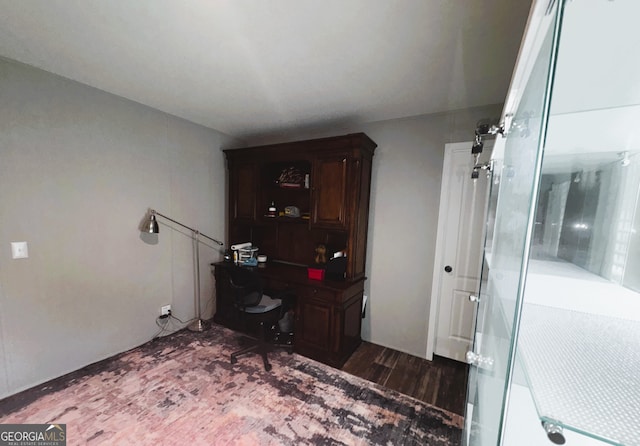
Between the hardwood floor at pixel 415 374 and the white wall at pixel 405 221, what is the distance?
5.8 inches

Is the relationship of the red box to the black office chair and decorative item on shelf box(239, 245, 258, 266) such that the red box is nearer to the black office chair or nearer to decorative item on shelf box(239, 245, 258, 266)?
the black office chair

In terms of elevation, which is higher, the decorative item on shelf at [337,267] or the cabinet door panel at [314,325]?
the decorative item on shelf at [337,267]

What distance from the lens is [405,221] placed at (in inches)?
97.4

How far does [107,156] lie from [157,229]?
790mm

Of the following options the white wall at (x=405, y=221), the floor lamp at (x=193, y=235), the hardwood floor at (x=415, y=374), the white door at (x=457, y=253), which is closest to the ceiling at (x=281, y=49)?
the white wall at (x=405, y=221)

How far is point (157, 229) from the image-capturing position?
2.35m

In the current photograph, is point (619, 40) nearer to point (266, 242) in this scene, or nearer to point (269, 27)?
point (269, 27)

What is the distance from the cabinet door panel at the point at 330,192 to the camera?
7.75 ft

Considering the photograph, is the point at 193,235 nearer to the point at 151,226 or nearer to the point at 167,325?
the point at 151,226

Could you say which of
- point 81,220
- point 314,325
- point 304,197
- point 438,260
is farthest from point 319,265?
point 81,220

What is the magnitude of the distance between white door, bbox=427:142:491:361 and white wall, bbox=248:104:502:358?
0.07m

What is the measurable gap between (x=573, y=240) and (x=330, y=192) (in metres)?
1.80

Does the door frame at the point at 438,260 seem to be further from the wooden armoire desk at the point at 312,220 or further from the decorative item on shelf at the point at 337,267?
the decorative item on shelf at the point at 337,267

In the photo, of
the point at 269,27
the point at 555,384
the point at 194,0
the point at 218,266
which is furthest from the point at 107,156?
the point at 555,384
